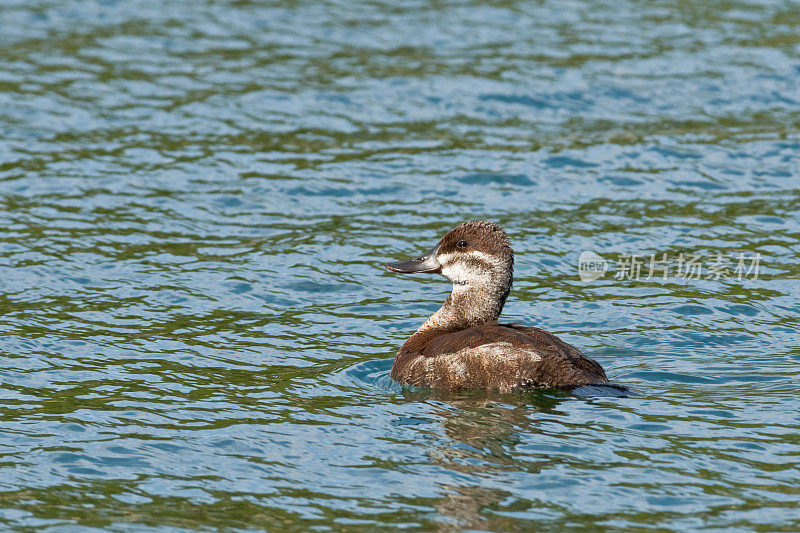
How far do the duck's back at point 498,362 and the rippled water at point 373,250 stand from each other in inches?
5.4

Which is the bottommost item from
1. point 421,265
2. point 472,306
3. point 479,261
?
point 472,306

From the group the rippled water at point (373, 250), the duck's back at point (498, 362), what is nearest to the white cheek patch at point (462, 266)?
the duck's back at point (498, 362)

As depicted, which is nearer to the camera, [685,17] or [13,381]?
[13,381]

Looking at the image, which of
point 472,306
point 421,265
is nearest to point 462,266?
point 472,306

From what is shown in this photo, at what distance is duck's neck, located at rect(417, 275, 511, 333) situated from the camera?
28.7ft

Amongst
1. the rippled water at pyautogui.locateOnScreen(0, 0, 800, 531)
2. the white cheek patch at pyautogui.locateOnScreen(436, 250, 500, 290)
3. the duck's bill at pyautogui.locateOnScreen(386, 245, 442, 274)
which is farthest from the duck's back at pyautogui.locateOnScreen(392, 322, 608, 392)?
the duck's bill at pyautogui.locateOnScreen(386, 245, 442, 274)

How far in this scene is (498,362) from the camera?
7812 millimetres

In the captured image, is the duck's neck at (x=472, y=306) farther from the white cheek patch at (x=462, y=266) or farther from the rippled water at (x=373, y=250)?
the rippled water at (x=373, y=250)

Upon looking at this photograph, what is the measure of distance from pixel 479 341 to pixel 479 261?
3.06ft

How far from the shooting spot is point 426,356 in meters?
8.28

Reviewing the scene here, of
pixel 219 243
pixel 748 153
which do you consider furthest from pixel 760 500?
pixel 748 153

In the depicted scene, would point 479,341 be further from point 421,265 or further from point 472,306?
point 421,265

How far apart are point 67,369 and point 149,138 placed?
19.6ft

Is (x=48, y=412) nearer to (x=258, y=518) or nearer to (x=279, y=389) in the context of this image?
(x=279, y=389)
